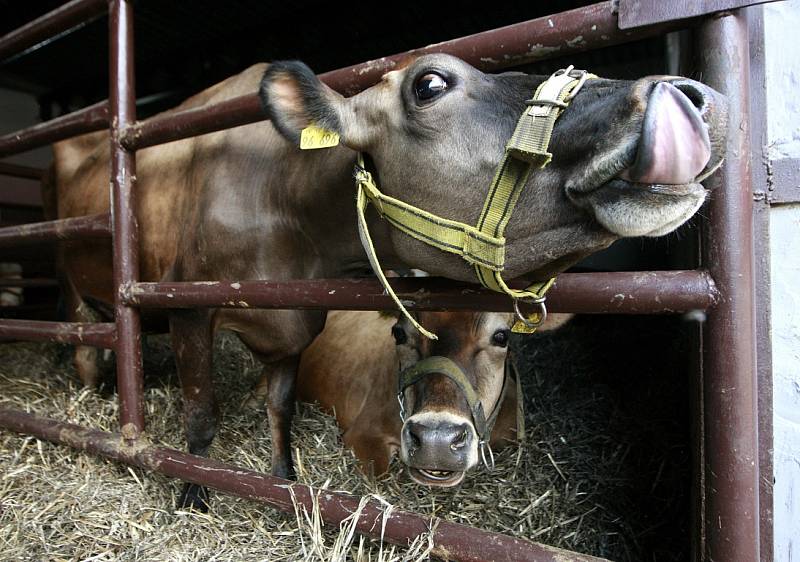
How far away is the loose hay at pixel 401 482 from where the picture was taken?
70.7 inches

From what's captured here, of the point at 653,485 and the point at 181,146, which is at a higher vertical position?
the point at 181,146

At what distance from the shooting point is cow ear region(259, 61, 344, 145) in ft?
4.82

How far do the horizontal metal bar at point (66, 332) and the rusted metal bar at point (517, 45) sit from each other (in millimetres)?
1044

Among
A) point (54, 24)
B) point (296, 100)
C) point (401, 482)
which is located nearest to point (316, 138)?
point (296, 100)

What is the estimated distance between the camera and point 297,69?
4.80ft

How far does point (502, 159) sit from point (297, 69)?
65 cm

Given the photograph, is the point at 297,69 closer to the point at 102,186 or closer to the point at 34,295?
the point at 102,186

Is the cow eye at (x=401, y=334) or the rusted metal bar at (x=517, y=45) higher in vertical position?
the rusted metal bar at (x=517, y=45)

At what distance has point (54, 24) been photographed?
2.55 metres

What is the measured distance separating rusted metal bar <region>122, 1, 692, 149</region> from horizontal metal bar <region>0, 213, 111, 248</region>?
0.79m

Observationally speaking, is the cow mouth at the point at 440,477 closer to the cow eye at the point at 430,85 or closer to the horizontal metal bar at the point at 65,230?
the cow eye at the point at 430,85

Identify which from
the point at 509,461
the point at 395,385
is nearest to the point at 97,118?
A: the point at 395,385

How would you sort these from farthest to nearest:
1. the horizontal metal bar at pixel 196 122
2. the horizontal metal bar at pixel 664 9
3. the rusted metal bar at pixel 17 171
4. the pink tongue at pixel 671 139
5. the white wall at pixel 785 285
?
the rusted metal bar at pixel 17 171, the horizontal metal bar at pixel 196 122, the white wall at pixel 785 285, the horizontal metal bar at pixel 664 9, the pink tongue at pixel 671 139

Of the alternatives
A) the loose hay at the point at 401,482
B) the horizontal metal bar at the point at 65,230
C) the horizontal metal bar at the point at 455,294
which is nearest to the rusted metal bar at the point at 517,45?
the horizontal metal bar at the point at 455,294
